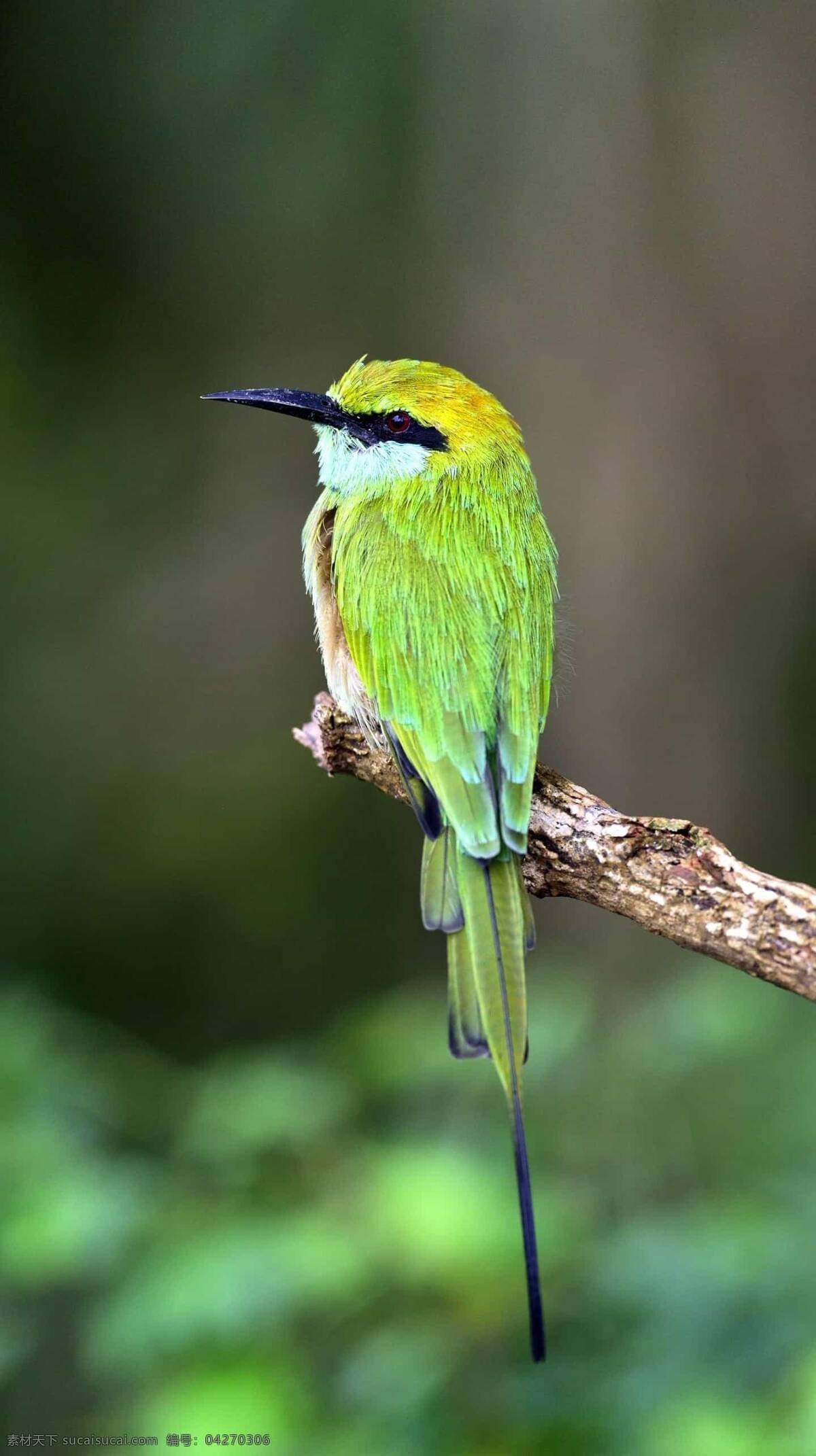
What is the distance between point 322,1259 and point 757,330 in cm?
319

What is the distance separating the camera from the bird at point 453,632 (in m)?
1.90

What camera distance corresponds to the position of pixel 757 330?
4066mm

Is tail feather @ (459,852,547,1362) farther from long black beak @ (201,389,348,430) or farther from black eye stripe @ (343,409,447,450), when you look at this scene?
long black beak @ (201,389,348,430)

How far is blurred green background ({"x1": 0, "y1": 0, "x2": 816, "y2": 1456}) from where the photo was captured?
244 centimetres

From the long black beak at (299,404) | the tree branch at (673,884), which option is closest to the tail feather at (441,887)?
the tree branch at (673,884)

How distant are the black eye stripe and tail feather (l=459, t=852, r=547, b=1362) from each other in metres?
0.96

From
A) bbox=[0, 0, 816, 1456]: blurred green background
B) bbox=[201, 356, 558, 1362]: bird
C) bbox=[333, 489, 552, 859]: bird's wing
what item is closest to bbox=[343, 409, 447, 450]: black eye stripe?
bbox=[201, 356, 558, 1362]: bird

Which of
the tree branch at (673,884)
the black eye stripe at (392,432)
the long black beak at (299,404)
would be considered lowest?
the tree branch at (673,884)

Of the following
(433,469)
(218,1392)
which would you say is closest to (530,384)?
(433,469)

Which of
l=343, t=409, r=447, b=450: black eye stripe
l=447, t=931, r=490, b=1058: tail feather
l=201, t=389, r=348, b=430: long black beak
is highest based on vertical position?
l=201, t=389, r=348, b=430: long black beak

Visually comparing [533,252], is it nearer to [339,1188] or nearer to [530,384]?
[530,384]

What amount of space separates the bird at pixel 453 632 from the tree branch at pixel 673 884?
7 centimetres

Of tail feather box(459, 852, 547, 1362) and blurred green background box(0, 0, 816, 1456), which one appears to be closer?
tail feather box(459, 852, 547, 1362)

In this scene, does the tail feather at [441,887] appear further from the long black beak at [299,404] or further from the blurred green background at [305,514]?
the long black beak at [299,404]
